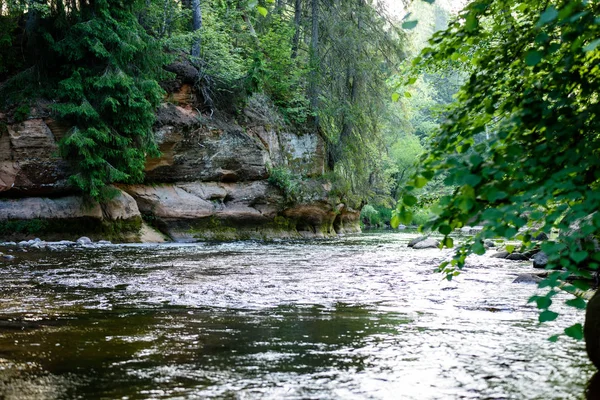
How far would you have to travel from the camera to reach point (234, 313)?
6.38 metres

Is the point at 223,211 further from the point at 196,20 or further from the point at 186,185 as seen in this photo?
the point at 196,20

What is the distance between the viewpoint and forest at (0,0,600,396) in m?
2.81

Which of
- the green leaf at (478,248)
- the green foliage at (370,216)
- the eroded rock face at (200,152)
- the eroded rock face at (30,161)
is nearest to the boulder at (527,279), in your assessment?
the green leaf at (478,248)

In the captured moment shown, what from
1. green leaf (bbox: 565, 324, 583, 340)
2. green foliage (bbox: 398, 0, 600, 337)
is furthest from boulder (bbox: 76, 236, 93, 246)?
green leaf (bbox: 565, 324, 583, 340)

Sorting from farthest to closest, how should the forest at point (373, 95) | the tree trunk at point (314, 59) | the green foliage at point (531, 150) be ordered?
the tree trunk at point (314, 59), the forest at point (373, 95), the green foliage at point (531, 150)

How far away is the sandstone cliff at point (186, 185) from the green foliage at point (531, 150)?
1612 cm

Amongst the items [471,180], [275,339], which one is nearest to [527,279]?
[275,339]

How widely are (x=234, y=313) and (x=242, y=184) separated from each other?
1652cm

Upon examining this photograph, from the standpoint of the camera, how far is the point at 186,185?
21.3 meters

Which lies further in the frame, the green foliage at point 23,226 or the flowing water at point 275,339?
the green foliage at point 23,226

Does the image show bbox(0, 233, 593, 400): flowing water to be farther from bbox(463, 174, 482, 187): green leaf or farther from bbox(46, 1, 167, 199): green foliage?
bbox(46, 1, 167, 199): green foliage

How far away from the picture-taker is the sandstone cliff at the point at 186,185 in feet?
57.0

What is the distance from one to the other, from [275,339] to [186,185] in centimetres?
1679

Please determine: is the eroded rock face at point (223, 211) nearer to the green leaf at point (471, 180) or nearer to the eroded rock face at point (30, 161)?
the eroded rock face at point (30, 161)
